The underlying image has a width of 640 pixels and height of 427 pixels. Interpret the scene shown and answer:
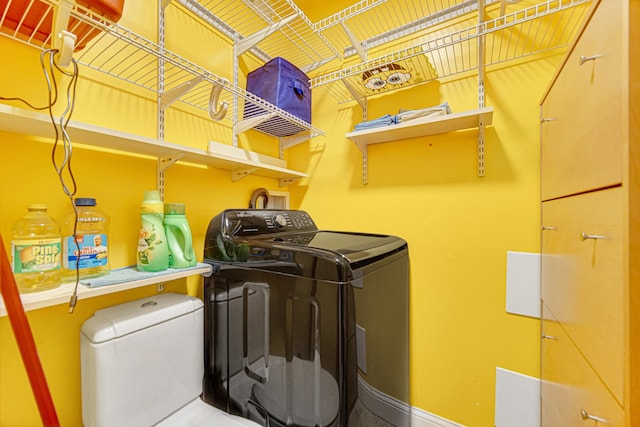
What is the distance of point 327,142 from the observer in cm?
193

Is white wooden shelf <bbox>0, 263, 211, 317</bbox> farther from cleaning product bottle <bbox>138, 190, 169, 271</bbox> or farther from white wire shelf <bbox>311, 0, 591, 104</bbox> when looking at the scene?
white wire shelf <bbox>311, 0, 591, 104</bbox>

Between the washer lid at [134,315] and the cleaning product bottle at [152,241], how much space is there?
16 centimetres

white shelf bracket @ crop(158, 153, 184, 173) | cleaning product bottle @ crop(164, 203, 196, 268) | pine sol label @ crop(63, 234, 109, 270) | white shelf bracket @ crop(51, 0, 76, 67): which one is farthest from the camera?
white shelf bracket @ crop(158, 153, 184, 173)

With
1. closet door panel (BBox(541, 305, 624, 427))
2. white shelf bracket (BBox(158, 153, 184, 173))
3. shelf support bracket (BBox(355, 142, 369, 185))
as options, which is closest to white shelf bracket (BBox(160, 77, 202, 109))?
white shelf bracket (BBox(158, 153, 184, 173))

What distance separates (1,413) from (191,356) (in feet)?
1.79

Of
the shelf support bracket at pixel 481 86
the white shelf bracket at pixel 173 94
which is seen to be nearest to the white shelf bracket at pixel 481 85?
the shelf support bracket at pixel 481 86

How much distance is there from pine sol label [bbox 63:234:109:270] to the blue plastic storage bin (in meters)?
1.08

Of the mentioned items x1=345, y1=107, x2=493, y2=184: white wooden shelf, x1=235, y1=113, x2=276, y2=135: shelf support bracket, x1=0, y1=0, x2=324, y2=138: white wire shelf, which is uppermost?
x1=0, y1=0, x2=324, y2=138: white wire shelf

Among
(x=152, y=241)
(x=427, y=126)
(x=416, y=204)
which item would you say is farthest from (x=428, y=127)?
(x=152, y=241)

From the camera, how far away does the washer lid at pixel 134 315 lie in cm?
88

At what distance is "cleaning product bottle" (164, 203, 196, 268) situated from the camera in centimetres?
108

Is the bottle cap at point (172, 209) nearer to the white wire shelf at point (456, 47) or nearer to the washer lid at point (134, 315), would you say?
the washer lid at point (134, 315)

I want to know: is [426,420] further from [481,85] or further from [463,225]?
[481,85]

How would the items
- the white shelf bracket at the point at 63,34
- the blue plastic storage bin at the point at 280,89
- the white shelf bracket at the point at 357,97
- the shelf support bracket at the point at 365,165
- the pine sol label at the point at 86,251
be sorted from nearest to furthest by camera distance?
the white shelf bracket at the point at 63,34 → the pine sol label at the point at 86,251 → the blue plastic storage bin at the point at 280,89 → the white shelf bracket at the point at 357,97 → the shelf support bracket at the point at 365,165
